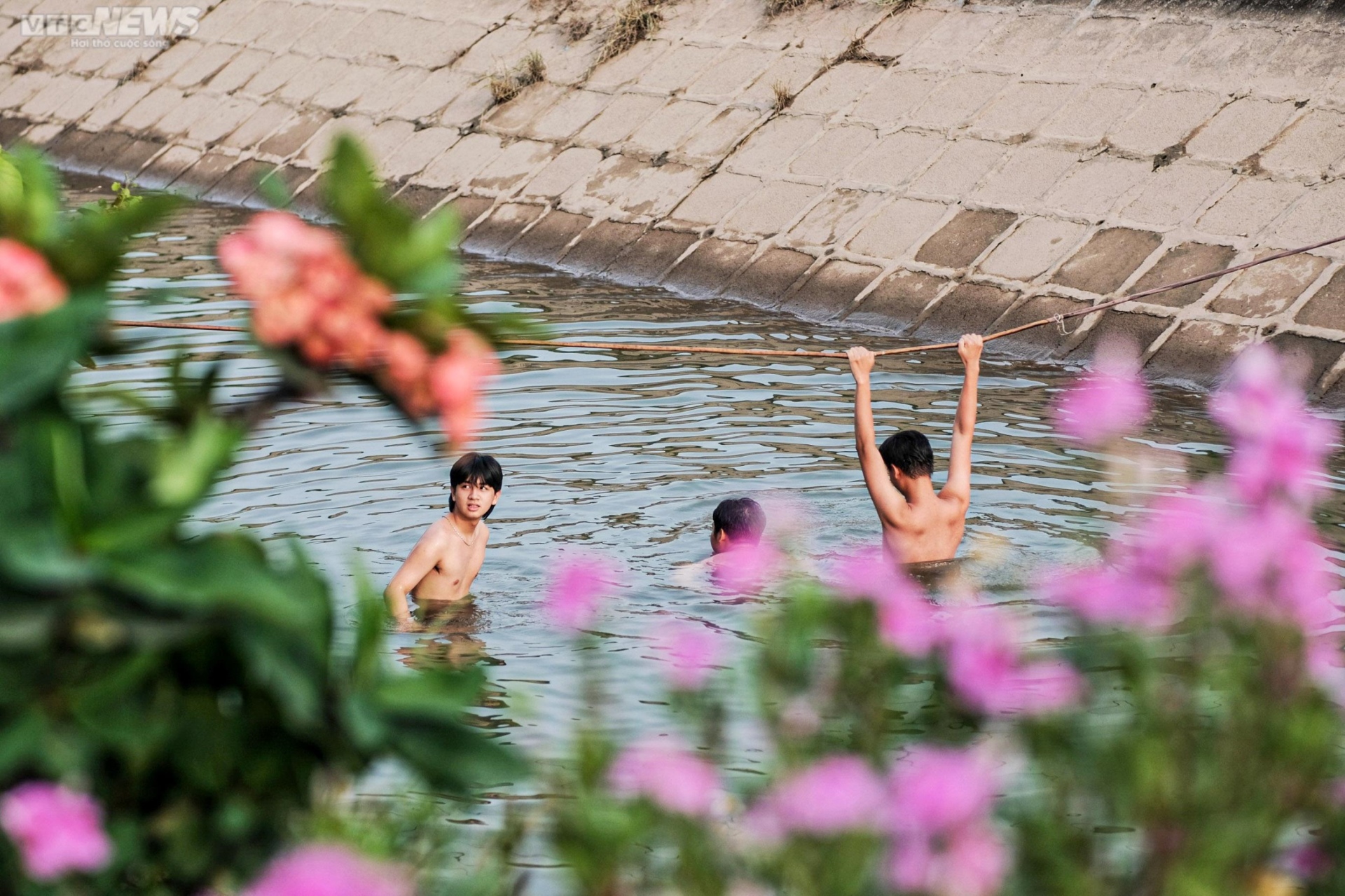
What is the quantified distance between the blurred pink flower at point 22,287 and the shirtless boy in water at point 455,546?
16.2ft

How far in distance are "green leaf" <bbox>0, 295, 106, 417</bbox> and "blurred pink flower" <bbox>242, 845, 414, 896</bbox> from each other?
1.75ft

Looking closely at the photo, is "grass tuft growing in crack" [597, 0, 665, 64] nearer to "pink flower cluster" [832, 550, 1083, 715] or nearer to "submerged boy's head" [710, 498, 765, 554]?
"submerged boy's head" [710, 498, 765, 554]

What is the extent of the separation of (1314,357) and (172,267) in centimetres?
802

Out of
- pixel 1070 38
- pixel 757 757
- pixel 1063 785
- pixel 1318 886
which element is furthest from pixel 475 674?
pixel 1070 38

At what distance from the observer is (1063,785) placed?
190cm

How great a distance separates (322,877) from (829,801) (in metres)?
0.52

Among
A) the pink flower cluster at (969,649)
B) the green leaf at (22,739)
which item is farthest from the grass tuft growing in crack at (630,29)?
the green leaf at (22,739)

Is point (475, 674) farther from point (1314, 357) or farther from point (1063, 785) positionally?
point (1314, 357)

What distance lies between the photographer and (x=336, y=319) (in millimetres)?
1739

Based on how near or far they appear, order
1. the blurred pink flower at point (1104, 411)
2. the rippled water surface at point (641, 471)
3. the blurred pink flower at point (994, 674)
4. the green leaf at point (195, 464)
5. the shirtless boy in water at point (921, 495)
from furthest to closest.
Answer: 1. the shirtless boy in water at point (921, 495)
2. the rippled water surface at point (641, 471)
3. the blurred pink flower at point (1104, 411)
4. the blurred pink flower at point (994, 674)
5. the green leaf at point (195, 464)

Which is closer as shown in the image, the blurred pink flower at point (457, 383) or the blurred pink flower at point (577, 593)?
the blurred pink flower at point (457, 383)

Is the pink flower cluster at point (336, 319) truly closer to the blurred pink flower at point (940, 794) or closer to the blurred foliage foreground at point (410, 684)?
the blurred foliage foreground at point (410, 684)

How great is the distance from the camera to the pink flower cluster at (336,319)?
1.72m

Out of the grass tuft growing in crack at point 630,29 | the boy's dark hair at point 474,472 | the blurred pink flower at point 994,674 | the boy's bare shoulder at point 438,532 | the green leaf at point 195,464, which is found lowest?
the boy's bare shoulder at point 438,532
